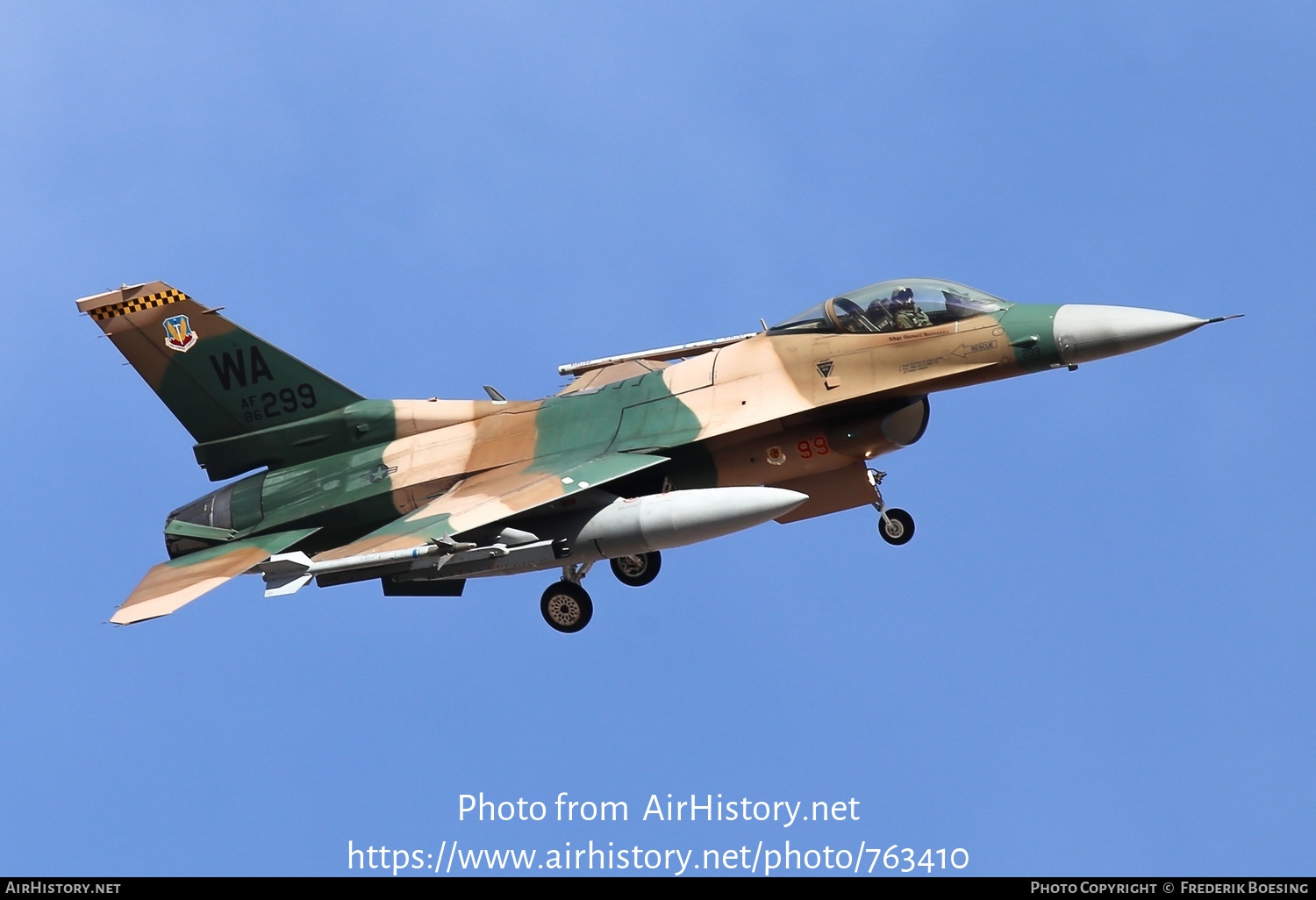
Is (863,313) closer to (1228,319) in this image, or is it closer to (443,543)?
(1228,319)

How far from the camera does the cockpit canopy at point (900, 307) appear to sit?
63.0 ft

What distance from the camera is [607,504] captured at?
63.6ft

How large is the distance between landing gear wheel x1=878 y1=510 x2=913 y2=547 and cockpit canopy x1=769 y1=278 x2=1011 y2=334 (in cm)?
216

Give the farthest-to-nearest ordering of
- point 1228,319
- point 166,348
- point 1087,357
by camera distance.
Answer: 1. point 166,348
2. point 1087,357
3. point 1228,319

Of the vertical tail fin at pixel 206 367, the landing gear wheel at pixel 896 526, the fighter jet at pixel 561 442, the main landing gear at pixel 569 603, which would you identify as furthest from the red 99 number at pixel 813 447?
the vertical tail fin at pixel 206 367

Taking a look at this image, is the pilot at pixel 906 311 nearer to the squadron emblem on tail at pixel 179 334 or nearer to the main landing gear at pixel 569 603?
the main landing gear at pixel 569 603

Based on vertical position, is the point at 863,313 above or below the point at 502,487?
above

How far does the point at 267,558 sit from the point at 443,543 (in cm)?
196

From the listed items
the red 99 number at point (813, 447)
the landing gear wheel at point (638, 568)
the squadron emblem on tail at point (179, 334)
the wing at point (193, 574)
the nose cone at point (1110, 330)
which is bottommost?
the wing at point (193, 574)

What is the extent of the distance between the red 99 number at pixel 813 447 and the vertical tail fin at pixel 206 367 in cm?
553

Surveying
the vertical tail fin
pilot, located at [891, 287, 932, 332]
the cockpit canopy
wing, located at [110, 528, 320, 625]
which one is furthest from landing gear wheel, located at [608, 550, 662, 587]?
pilot, located at [891, 287, 932, 332]

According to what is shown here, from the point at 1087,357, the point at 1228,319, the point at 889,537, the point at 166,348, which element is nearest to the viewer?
the point at 1228,319

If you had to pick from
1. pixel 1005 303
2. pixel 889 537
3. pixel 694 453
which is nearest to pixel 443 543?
pixel 694 453

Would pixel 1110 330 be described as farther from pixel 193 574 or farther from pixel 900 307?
pixel 193 574
